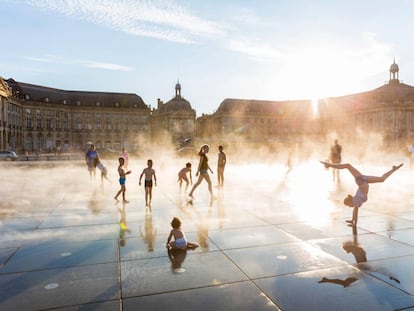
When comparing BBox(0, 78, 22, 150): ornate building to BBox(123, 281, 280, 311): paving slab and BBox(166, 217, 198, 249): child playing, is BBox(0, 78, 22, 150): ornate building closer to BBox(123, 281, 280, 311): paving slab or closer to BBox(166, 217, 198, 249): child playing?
BBox(166, 217, 198, 249): child playing

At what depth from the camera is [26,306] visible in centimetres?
409

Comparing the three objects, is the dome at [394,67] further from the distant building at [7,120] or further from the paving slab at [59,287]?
the paving slab at [59,287]

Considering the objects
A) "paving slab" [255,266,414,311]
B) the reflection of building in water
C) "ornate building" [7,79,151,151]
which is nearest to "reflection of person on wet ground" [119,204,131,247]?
"paving slab" [255,266,414,311]

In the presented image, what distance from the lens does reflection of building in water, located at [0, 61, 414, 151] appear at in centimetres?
8550

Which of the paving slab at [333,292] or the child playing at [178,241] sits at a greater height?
the child playing at [178,241]

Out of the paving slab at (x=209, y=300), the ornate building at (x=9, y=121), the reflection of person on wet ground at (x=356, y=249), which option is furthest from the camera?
the ornate building at (x=9, y=121)

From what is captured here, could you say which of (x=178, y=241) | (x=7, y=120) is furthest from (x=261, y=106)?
(x=178, y=241)

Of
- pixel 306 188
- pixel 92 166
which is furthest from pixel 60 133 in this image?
pixel 306 188

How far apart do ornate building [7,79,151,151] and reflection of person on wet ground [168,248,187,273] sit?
79.6m

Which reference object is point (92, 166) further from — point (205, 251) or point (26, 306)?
point (26, 306)

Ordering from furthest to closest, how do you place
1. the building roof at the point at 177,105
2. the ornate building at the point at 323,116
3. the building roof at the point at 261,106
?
the building roof at the point at 177,105 → the building roof at the point at 261,106 → the ornate building at the point at 323,116

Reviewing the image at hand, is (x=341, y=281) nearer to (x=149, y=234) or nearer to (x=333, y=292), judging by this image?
(x=333, y=292)

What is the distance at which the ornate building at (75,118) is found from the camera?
8425cm

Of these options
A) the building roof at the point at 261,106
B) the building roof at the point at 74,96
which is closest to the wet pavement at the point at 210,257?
the building roof at the point at 74,96
